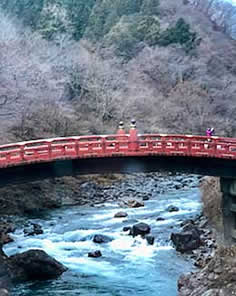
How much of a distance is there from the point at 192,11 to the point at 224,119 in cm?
2115

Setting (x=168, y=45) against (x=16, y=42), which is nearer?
(x=16, y=42)

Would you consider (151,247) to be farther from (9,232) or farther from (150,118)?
(150,118)

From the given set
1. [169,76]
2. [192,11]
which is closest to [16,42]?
[169,76]

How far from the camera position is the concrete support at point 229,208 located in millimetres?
24000

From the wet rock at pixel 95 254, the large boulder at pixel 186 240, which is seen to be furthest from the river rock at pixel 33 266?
the large boulder at pixel 186 240

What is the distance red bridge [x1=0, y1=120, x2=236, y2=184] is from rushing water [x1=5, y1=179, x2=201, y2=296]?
3.84 m

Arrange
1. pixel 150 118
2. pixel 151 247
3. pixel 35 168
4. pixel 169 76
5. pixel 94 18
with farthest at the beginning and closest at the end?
pixel 94 18 < pixel 169 76 < pixel 150 118 < pixel 151 247 < pixel 35 168

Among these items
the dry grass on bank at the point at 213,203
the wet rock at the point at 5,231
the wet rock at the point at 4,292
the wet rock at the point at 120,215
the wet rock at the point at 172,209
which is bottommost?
the wet rock at the point at 4,292

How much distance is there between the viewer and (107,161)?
22438 millimetres

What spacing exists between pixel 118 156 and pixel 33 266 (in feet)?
18.0

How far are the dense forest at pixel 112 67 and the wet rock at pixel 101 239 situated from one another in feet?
48.5

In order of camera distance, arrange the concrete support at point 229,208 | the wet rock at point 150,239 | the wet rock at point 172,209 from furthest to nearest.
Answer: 1. the wet rock at point 172,209
2. the wet rock at point 150,239
3. the concrete support at point 229,208

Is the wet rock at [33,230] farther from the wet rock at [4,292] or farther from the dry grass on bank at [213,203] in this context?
the dry grass on bank at [213,203]

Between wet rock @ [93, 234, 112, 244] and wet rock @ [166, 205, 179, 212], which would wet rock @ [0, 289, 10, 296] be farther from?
wet rock @ [166, 205, 179, 212]
